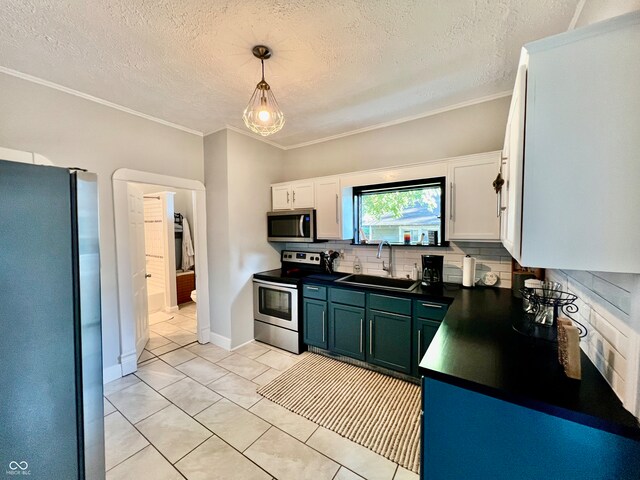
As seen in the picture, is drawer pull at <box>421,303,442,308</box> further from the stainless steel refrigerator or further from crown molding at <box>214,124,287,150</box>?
crown molding at <box>214,124,287,150</box>

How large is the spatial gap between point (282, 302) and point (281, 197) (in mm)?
1434

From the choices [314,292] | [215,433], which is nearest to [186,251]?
[314,292]

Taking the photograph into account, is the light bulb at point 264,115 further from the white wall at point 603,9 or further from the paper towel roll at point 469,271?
the paper towel roll at point 469,271

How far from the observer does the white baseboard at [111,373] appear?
255cm

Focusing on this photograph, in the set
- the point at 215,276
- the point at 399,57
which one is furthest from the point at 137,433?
the point at 399,57

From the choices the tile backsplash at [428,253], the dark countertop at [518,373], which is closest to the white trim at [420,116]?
the tile backsplash at [428,253]

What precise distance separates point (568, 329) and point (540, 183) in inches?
23.4

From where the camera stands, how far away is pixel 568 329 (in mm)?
1014

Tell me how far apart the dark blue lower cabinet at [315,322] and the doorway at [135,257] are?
1.35 m

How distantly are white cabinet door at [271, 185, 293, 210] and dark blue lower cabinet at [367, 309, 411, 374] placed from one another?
1.82m

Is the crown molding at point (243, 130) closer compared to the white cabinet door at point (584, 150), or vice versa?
the white cabinet door at point (584, 150)

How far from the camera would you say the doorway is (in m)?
2.65

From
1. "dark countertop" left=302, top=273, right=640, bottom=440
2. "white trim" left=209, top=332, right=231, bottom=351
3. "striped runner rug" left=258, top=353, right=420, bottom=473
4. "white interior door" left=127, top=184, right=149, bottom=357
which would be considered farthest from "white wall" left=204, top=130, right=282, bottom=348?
"dark countertop" left=302, top=273, right=640, bottom=440

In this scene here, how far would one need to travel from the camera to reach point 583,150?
84 cm
